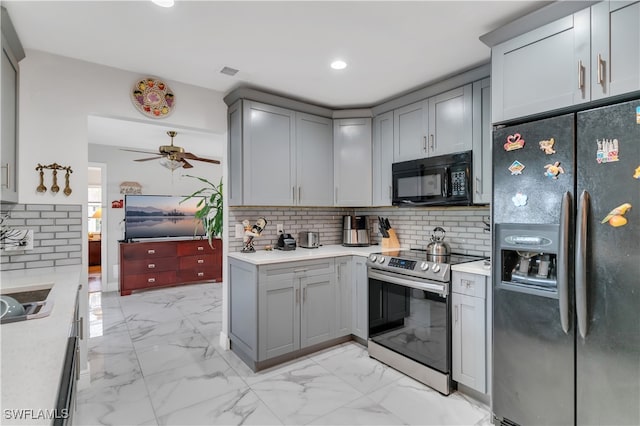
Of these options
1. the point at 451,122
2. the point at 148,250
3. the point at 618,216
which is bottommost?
the point at 148,250

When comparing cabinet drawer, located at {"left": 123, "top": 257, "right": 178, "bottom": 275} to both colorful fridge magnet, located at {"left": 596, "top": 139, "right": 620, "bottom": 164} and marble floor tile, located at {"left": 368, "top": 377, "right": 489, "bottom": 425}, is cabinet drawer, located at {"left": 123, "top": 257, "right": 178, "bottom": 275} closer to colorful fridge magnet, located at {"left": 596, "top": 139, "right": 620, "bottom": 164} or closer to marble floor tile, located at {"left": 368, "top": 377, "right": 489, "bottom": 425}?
marble floor tile, located at {"left": 368, "top": 377, "right": 489, "bottom": 425}

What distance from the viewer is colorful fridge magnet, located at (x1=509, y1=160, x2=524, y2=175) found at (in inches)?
72.4

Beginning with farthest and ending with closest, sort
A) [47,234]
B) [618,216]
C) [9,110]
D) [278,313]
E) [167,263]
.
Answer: [167,263]
[278,313]
[47,234]
[9,110]
[618,216]

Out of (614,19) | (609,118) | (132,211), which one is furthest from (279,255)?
(132,211)

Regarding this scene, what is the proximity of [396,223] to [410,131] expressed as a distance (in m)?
1.02

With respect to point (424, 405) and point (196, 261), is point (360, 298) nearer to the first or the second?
point (424, 405)

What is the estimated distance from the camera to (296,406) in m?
2.17

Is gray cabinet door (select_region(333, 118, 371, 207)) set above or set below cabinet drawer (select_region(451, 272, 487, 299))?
above

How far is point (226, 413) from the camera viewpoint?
2104 mm

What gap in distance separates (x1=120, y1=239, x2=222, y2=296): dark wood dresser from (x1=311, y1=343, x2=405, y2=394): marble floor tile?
140 inches

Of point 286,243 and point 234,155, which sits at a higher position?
point 234,155

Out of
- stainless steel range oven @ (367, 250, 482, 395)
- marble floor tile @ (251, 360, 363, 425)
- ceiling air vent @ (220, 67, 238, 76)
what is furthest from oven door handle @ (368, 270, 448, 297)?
ceiling air vent @ (220, 67, 238, 76)

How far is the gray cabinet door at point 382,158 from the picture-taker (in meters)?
3.20

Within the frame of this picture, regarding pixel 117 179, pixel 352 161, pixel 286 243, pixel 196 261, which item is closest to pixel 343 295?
pixel 286 243
